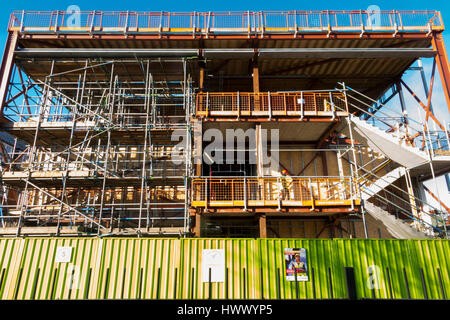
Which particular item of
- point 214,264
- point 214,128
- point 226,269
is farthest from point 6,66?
point 226,269

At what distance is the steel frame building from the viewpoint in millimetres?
13148

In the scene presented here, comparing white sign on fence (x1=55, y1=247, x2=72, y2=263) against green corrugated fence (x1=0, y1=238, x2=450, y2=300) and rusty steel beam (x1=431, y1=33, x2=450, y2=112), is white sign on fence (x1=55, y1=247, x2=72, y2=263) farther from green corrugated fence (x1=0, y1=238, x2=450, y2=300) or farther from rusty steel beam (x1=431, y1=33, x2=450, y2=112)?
rusty steel beam (x1=431, y1=33, x2=450, y2=112)

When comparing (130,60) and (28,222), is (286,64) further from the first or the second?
(28,222)

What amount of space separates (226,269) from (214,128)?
322 inches

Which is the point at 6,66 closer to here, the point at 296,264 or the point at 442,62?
the point at 296,264

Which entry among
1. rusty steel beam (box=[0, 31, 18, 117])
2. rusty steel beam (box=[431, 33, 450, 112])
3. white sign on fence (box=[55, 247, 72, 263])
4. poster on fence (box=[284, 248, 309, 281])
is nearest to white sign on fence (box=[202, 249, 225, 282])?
poster on fence (box=[284, 248, 309, 281])

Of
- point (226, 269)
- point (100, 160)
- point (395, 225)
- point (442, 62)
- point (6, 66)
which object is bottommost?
point (226, 269)

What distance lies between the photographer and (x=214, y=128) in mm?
14734

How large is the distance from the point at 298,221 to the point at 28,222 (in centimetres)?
1457

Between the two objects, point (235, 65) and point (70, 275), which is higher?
point (235, 65)

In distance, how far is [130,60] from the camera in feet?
50.0

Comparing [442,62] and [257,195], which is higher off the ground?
[442,62]
